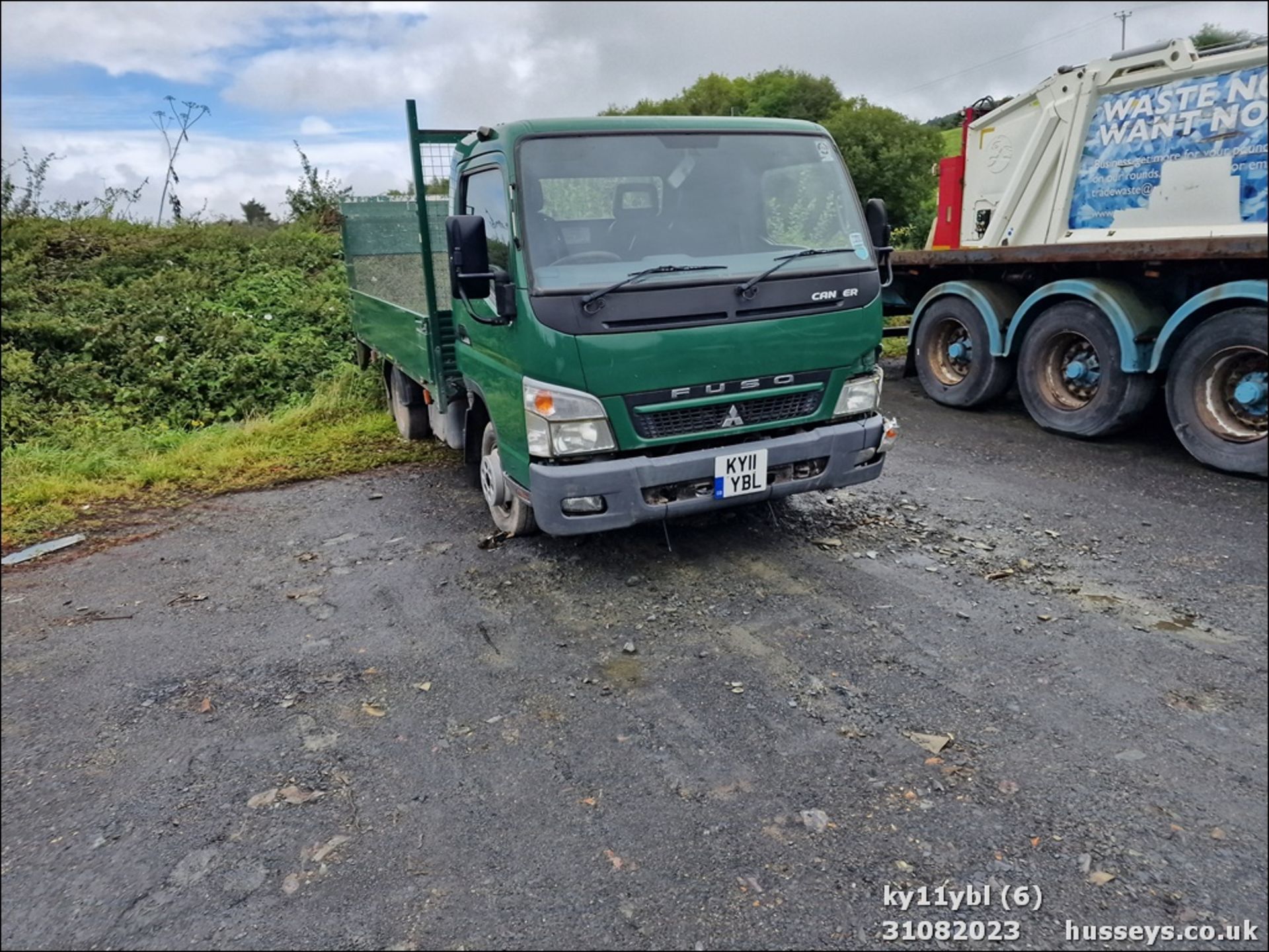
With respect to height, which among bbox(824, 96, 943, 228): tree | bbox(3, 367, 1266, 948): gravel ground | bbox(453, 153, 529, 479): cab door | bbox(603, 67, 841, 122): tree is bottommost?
bbox(3, 367, 1266, 948): gravel ground

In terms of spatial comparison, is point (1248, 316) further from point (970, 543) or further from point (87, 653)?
point (87, 653)

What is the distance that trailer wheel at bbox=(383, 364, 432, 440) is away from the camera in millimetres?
6707

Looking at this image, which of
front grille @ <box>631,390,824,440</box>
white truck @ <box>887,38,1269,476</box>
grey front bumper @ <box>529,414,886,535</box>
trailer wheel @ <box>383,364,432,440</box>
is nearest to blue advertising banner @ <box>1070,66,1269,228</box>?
white truck @ <box>887,38,1269,476</box>

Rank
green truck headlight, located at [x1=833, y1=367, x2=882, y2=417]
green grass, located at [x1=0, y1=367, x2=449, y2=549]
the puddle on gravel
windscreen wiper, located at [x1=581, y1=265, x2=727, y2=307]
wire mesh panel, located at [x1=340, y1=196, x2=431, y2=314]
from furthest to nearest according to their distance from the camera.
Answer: wire mesh panel, located at [x1=340, y1=196, x2=431, y2=314]
green grass, located at [x1=0, y1=367, x2=449, y2=549]
green truck headlight, located at [x1=833, y1=367, x2=882, y2=417]
windscreen wiper, located at [x1=581, y1=265, x2=727, y2=307]
the puddle on gravel

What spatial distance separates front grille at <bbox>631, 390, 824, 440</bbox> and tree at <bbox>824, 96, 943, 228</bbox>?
54.8 feet

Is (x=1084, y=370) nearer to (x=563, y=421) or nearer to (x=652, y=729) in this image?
(x=563, y=421)

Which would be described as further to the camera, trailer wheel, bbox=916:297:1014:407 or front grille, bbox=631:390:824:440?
trailer wheel, bbox=916:297:1014:407

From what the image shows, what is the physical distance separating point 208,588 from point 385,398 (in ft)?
13.3

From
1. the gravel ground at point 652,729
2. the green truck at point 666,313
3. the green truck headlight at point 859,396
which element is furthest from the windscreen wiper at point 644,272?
the gravel ground at point 652,729

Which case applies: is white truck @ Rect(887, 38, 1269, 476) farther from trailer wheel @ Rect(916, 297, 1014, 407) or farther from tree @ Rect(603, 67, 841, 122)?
tree @ Rect(603, 67, 841, 122)

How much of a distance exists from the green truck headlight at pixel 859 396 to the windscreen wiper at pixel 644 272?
92 centimetres

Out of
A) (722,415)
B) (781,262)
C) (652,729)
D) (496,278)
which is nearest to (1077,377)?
(781,262)

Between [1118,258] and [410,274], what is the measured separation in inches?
193

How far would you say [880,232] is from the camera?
4562 mm
